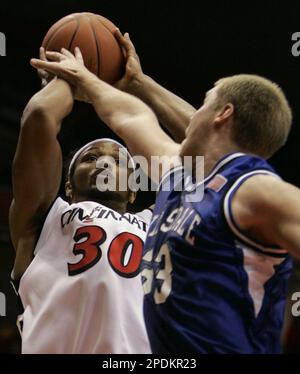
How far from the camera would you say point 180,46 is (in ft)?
18.8

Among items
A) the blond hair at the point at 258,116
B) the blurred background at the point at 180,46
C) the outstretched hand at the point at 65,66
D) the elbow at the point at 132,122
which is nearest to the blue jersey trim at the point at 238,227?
the blond hair at the point at 258,116

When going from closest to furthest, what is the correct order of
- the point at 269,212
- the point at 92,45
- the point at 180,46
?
the point at 269,212
the point at 92,45
the point at 180,46

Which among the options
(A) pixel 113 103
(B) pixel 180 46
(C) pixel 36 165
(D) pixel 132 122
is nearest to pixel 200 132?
(D) pixel 132 122

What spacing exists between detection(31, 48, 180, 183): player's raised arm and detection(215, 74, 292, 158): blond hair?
30 cm

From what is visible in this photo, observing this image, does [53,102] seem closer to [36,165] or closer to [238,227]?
[36,165]

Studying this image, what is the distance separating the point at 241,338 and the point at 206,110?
0.69 m

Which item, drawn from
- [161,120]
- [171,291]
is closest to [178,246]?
[171,291]

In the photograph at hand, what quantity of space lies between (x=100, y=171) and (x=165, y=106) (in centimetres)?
41

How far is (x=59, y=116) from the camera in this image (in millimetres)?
2502

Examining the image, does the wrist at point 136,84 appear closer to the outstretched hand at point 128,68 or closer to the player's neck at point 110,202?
the outstretched hand at point 128,68

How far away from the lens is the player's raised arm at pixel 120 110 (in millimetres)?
2229

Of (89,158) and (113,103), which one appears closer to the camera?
(113,103)

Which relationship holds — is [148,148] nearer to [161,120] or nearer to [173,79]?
[161,120]

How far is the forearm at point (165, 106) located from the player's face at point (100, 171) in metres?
0.33
